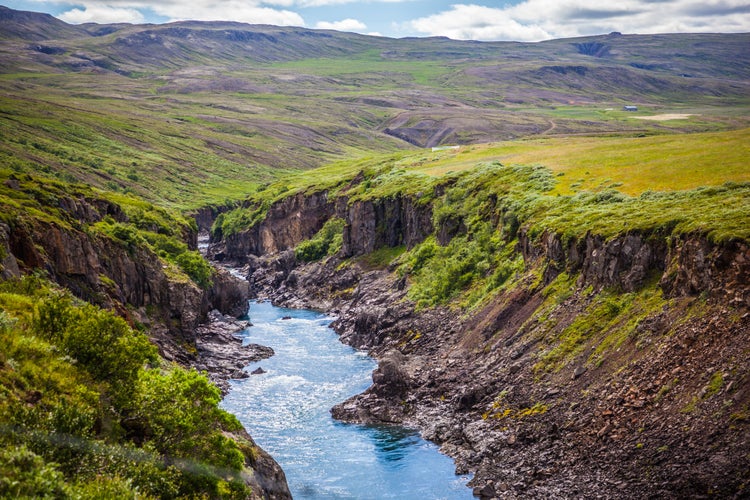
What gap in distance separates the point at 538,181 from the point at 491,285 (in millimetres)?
19742

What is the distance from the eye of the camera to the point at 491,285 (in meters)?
78.4

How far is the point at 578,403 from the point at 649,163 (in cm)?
4638

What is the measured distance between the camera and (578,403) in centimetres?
4941

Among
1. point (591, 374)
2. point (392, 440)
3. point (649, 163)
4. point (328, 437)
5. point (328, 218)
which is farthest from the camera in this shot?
point (328, 218)

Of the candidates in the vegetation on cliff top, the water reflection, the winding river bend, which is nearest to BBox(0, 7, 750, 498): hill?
the vegetation on cliff top

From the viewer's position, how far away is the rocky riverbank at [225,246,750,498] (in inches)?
1551

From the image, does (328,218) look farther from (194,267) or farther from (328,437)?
(328,437)

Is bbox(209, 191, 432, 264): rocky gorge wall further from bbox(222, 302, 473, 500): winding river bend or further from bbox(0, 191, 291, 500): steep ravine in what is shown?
bbox(222, 302, 473, 500): winding river bend

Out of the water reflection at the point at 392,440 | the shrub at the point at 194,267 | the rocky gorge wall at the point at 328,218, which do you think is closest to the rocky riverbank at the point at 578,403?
the water reflection at the point at 392,440

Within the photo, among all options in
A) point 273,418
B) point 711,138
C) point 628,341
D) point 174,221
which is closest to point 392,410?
point 273,418

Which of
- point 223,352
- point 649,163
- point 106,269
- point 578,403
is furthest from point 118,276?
point 649,163

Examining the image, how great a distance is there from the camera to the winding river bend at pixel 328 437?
1983 inches

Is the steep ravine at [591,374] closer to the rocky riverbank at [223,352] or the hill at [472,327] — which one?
the hill at [472,327]

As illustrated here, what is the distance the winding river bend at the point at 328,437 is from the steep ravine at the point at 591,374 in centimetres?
202
